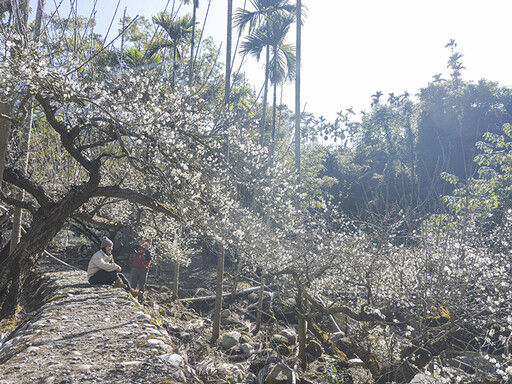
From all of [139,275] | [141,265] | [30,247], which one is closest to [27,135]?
[30,247]

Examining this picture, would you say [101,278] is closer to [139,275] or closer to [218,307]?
[139,275]

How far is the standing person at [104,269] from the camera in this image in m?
6.85

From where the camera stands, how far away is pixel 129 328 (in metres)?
4.37

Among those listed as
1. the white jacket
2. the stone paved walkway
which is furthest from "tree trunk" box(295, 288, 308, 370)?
the white jacket

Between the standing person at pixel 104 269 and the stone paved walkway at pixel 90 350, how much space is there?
5.05ft

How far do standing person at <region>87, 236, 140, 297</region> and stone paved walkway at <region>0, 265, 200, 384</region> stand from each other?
1541 mm

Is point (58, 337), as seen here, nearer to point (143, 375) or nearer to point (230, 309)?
point (143, 375)

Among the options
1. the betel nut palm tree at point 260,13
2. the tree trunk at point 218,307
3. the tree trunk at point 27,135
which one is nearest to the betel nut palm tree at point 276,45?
the betel nut palm tree at point 260,13

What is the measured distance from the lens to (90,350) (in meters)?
3.57

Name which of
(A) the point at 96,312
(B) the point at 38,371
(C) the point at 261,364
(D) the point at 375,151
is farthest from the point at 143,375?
(D) the point at 375,151

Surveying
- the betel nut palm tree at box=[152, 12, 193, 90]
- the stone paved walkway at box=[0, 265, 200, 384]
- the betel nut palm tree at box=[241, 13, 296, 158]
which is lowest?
the stone paved walkway at box=[0, 265, 200, 384]

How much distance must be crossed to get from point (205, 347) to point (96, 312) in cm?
280

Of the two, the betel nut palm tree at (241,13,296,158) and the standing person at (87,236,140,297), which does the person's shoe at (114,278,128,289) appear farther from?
the betel nut palm tree at (241,13,296,158)

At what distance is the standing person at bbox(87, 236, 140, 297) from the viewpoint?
22.5 feet
